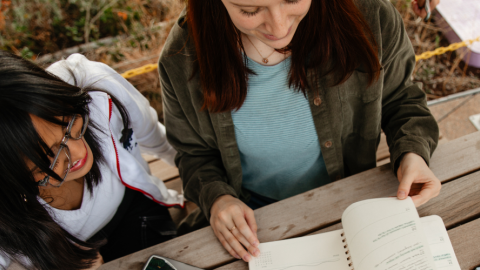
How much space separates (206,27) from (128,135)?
0.65m

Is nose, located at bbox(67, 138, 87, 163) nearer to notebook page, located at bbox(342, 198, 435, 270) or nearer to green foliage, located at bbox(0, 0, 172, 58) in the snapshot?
notebook page, located at bbox(342, 198, 435, 270)

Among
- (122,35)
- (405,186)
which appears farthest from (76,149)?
(122,35)

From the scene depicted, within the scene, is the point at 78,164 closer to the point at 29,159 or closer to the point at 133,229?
the point at 29,159

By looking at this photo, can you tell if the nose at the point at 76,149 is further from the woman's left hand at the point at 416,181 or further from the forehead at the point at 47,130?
the woman's left hand at the point at 416,181

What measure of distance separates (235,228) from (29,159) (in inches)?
24.5

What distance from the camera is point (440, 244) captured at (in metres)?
0.90

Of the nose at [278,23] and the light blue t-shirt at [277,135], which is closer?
the nose at [278,23]

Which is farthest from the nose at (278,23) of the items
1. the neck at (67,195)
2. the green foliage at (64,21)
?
the green foliage at (64,21)

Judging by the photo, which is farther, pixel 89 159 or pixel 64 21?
pixel 64 21

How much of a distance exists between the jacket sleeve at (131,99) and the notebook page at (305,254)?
785 mm

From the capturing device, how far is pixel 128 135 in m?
1.39

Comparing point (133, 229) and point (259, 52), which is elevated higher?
point (259, 52)

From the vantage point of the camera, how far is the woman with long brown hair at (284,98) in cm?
98

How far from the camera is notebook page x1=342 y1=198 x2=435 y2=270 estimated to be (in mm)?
777
